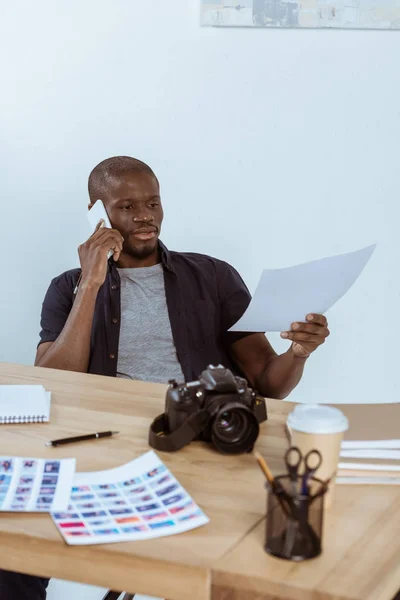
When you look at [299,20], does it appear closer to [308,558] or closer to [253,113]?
[253,113]

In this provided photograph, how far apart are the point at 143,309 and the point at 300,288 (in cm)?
62

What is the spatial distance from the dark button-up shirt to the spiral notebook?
0.54 metres

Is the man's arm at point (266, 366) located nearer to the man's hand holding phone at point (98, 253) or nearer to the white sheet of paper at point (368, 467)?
the man's hand holding phone at point (98, 253)

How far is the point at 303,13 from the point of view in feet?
7.70

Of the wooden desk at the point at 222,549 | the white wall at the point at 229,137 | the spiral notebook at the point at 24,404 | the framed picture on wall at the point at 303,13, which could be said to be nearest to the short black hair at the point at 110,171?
the white wall at the point at 229,137

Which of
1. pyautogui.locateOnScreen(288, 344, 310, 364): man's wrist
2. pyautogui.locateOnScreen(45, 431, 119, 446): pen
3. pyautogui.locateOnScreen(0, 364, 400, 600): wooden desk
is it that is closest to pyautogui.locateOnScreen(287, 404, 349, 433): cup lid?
pyautogui.locateOnScreen(0, 364, 400, 600): wooden desk

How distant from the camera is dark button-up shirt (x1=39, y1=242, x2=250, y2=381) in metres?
2.19

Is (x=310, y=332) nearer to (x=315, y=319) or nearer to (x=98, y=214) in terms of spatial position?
A: (x=315, y=319)

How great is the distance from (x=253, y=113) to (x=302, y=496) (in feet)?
5.52

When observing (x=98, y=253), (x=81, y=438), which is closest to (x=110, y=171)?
(x=98, y=253)

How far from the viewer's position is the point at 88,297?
2.15m

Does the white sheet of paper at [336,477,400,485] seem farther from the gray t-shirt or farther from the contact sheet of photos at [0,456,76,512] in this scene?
the gray t-shirt

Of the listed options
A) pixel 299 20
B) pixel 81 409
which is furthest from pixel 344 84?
pixel 81 409

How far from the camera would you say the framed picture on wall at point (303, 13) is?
230cm
